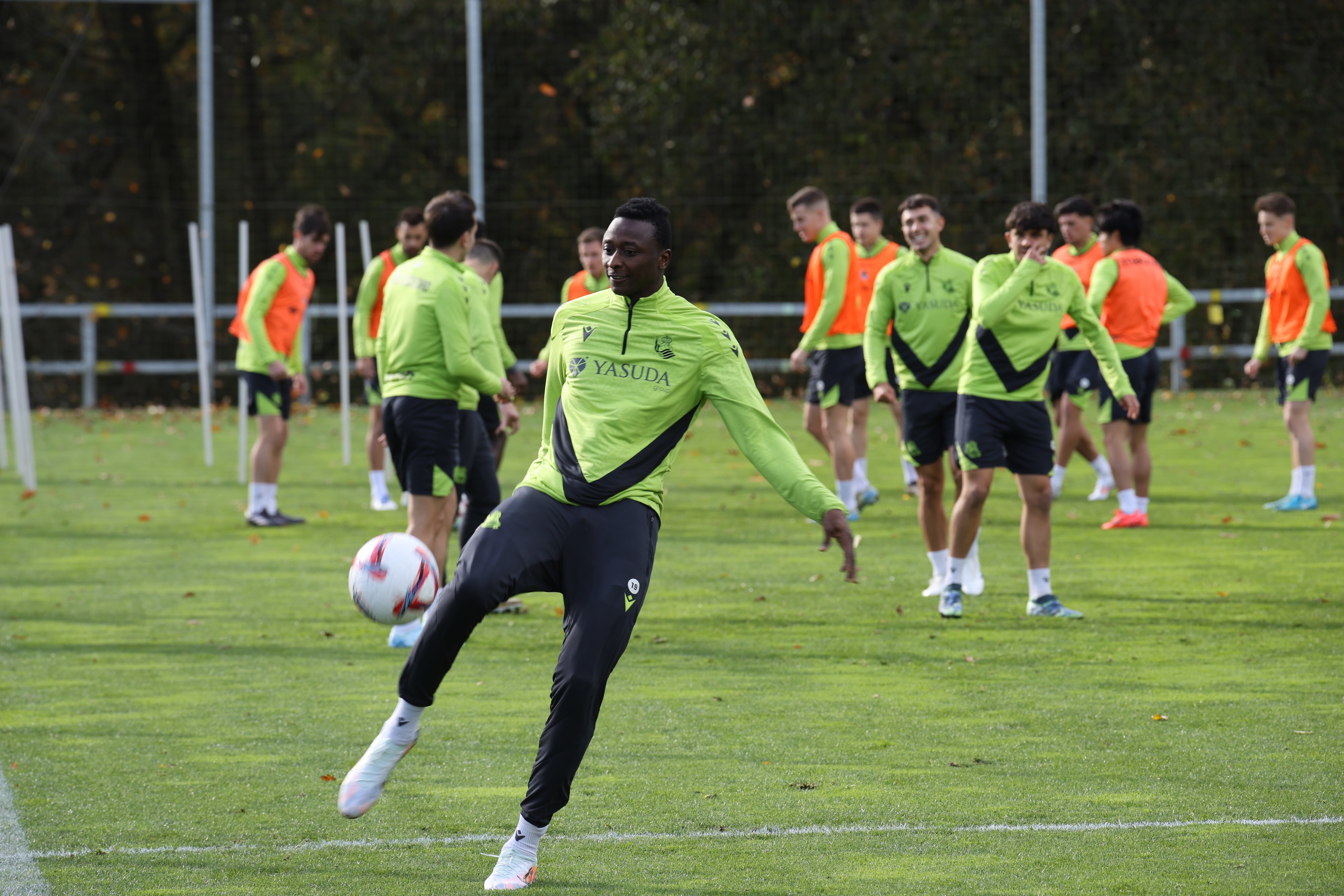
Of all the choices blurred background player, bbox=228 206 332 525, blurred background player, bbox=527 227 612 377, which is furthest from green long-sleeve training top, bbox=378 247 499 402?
blurred background player, bbox=228 206 332 525

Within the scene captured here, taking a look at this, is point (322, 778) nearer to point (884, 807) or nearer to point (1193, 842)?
point (884, 807)

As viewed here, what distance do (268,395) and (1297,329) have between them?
7.84 m

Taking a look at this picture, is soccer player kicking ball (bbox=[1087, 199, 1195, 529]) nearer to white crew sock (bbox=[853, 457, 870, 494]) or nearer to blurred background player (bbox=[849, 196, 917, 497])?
blurred background player (bbox=[849, 196, 917, 497])

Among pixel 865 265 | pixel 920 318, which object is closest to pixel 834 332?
pixel 865 265

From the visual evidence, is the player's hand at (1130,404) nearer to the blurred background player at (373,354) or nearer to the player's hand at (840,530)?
the player's hand at (840,530)

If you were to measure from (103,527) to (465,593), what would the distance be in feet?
28.0

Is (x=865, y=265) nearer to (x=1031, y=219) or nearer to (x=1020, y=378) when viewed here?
(x=1031, y=219)

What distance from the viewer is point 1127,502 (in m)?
11.2

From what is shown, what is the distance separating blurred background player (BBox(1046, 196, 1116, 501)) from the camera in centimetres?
1155

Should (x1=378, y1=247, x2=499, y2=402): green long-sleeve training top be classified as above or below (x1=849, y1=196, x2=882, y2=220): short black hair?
below

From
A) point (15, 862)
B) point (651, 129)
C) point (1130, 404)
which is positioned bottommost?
point (15, 862)

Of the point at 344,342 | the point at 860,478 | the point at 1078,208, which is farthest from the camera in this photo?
the point at 344,342

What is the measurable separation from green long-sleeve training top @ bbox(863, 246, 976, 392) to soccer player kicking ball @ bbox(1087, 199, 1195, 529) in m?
2.81

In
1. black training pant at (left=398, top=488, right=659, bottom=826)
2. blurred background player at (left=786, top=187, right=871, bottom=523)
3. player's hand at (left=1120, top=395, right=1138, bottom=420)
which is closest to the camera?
black training pant at (left=398, top=488, right=659, bottom=826)
